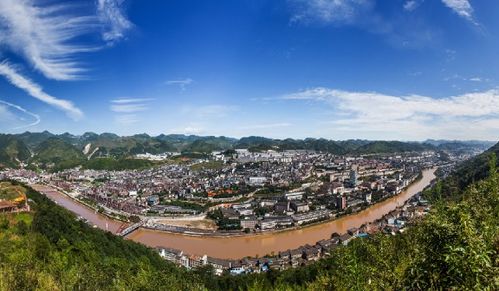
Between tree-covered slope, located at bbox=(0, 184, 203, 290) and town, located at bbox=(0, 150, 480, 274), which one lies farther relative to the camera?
town, located at bbox=(0, 150, 480, 274)

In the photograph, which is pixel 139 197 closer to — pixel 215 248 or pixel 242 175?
pixel 242 175

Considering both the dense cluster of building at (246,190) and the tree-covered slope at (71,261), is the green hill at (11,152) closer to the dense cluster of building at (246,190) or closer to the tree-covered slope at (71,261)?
the dense cluster of building at (246,190)

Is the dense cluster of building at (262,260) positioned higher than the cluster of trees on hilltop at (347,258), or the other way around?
the cluster of trees on hilltop at (347,258)

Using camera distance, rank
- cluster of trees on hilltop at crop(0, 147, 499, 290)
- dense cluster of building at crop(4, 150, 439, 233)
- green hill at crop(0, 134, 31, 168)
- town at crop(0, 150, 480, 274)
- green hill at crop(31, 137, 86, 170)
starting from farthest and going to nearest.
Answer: green hill at crop(0, 134, 31, 168) < green hill at crop(31, 137, 86, 170) < dense cluster of building at crop(4, 150, 439, 233) < town at crop(0, 150, 480, 274) < cluster of trees on hilltop at crop(0, 147, 499, 290)

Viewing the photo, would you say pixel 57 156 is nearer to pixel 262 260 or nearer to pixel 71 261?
pixel 262 260

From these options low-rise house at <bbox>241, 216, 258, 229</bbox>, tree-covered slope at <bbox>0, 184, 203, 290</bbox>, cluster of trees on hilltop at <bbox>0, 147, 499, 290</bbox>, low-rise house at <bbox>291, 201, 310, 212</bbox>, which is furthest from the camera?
low-rise house at <bbox>291, 201, 310, 212</bbox>

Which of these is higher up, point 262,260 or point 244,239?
point 262,260

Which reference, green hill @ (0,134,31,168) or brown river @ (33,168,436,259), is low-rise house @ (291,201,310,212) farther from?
green hill @ (0,134,31,168)

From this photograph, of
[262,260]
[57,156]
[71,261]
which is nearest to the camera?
[71,261]

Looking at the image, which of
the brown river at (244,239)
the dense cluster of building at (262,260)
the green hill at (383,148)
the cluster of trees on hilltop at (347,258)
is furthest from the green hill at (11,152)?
the green hill at (383,148)

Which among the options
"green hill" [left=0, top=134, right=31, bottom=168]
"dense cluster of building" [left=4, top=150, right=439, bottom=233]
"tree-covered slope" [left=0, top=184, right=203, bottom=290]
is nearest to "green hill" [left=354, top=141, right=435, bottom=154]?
"dense cluster of building" [left=4, top=150, right=439, bottom=233]

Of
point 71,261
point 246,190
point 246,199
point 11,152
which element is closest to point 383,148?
point 246,190
